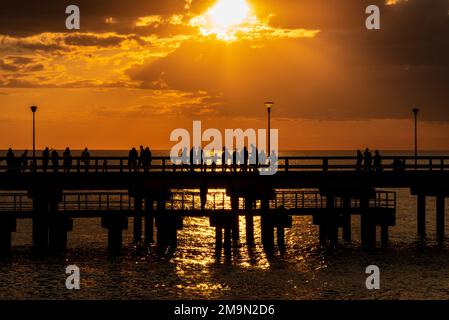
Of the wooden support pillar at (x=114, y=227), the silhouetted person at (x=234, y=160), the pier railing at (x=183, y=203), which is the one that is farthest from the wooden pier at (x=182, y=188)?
the pier railing at (x=183, y=203)

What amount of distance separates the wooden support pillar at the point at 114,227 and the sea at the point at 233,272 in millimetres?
647

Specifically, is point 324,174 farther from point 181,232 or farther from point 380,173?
point 181,232

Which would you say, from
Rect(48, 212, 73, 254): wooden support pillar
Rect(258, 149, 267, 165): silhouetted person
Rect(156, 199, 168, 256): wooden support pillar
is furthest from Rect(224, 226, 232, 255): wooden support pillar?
Rect(48, 212, 73, 254): wooden support pillar

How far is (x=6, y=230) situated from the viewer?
43531 mm

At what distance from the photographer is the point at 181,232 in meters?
66.6

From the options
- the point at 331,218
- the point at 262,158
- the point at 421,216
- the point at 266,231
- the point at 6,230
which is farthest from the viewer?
the point at 421,216

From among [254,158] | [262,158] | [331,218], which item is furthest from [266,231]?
[254,158]

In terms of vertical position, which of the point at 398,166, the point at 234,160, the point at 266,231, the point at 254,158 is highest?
the point at 254,158

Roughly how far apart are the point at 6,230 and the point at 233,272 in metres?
12.9

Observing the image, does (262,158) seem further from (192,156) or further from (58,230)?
(58,230)

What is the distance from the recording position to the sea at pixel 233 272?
3541cm

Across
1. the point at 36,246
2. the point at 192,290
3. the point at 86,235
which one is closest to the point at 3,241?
the point at 36,246

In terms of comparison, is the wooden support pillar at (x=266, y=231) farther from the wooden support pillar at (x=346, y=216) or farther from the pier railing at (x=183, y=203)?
the wooden support pillar at (x=346, y=216)
